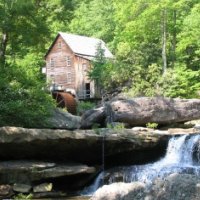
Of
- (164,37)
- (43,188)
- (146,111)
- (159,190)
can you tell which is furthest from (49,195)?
(164,37)

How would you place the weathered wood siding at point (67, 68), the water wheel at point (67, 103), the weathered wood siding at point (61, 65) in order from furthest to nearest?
the weathered wood siding at point (61, 65), the weathered wood siding at point (67, 68), the water wheel at point (67, 103)

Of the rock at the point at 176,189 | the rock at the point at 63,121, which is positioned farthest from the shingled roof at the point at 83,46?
the rock at the point at 176,189

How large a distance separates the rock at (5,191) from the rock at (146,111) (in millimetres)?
7641

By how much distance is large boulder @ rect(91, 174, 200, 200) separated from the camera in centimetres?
432

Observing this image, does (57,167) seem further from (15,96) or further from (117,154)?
(15,96)

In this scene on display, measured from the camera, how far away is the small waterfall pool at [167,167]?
43.0 feet

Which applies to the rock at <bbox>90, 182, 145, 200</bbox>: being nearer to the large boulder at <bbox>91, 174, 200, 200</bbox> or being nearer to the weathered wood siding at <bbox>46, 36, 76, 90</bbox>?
the large boulder at <bbox>91, 174, 200, 200</bbox>

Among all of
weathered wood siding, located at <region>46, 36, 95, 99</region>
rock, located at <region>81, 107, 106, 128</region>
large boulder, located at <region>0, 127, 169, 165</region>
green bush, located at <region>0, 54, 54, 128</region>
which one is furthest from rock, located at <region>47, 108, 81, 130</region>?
weathered wood siding, located at <region>46, 36, 95, 99</region>

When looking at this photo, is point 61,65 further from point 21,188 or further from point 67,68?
point 21,188

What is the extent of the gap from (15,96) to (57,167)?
14.2ft

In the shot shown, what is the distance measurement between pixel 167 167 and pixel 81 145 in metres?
2.92

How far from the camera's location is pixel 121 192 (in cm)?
461

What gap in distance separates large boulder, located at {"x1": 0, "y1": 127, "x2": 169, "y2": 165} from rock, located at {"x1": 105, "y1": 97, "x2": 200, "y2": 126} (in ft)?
10.9

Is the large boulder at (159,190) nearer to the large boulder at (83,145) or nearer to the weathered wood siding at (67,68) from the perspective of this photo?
the large boulder at (83,145)
